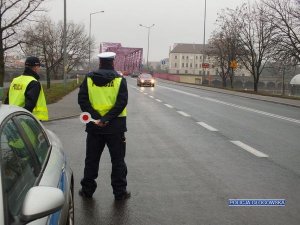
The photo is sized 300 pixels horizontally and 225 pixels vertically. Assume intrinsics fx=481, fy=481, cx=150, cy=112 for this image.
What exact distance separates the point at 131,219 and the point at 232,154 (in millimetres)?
4225

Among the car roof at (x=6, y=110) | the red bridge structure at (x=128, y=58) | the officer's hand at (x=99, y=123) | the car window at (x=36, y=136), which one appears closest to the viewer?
the car roof at (x=6, y=110)

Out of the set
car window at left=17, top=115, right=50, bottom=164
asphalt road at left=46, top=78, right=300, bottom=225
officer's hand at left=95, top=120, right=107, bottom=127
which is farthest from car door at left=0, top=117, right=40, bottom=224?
officer's hand at left=95, top=120, right=107, bottom=127

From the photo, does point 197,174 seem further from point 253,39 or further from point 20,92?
point 253,39

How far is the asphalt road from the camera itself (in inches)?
198

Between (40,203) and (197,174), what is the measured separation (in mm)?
4816

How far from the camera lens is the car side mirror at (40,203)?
2303 millimetres

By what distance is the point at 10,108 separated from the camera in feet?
11.3

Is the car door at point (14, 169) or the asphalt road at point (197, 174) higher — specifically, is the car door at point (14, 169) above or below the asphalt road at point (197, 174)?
above

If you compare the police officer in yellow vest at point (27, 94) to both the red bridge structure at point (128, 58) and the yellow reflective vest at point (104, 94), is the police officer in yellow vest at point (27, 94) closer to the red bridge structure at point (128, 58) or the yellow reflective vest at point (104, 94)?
the yellow reflective vest at point (104, 94)

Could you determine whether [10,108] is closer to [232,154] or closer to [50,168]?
[50,168]

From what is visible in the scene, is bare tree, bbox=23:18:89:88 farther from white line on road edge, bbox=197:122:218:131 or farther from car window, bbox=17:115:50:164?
car window, bbox=17:115:50:164

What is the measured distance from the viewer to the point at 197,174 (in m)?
6.99

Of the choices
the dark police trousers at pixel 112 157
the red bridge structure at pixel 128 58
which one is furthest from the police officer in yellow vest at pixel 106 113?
the red bridge structure at pixel 128 58

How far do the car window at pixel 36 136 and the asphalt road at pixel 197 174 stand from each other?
1148 millimetres
